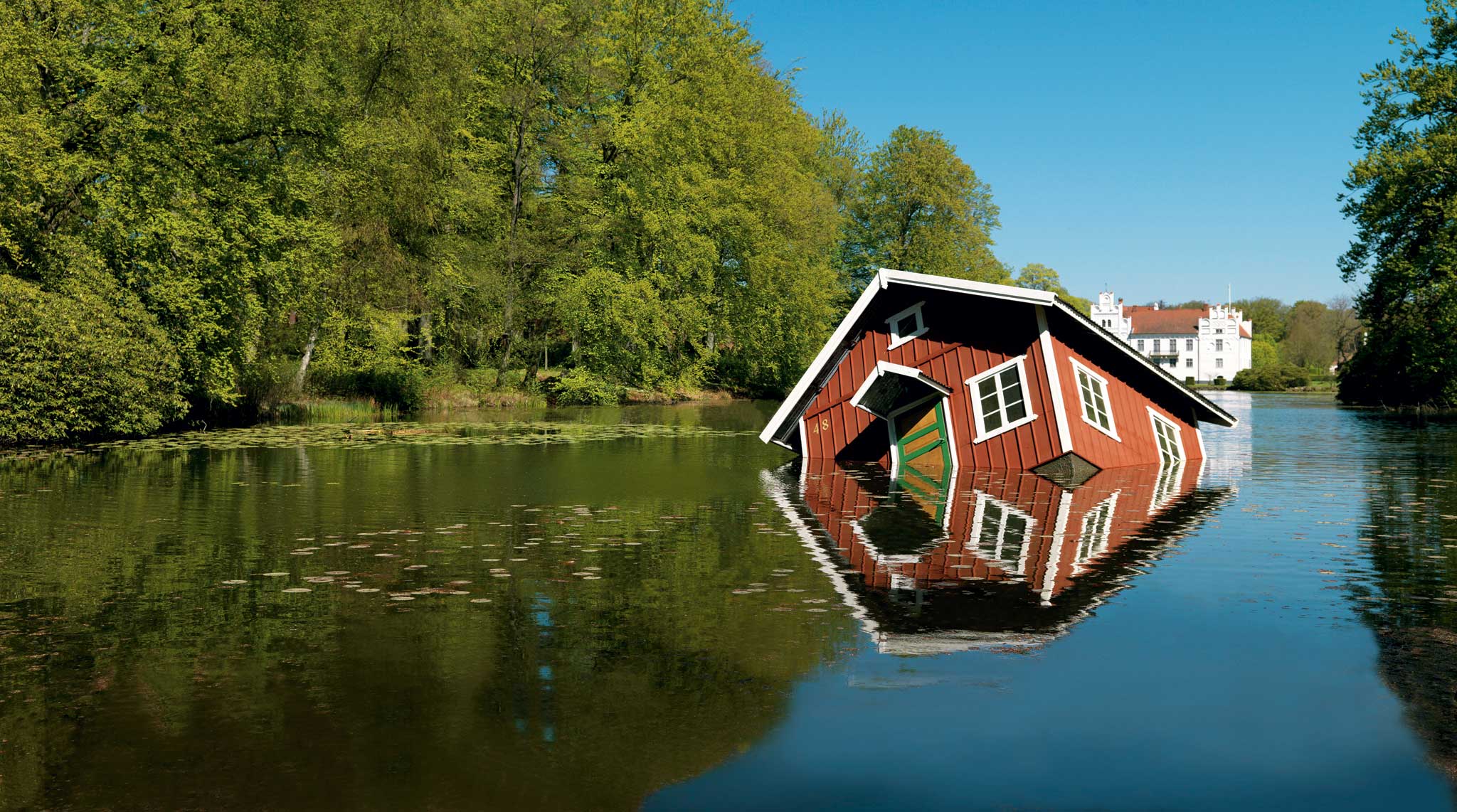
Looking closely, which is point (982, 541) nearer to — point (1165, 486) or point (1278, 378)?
point (1165, 486)

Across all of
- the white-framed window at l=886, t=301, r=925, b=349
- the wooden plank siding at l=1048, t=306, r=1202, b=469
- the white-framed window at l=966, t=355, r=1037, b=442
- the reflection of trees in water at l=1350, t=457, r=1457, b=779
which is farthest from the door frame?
the reflection of trees in water at l=1350, t=457, r=1457, b=779

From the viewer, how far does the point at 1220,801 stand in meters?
5.78

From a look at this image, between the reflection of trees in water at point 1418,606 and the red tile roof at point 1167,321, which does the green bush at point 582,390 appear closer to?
the reflection of trees in water at point 1418,606

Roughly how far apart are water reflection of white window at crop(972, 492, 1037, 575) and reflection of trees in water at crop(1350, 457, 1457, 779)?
3.44m

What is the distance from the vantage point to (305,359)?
44031 millimetres

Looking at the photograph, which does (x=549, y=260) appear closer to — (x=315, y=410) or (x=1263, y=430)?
(x=315, y=410)

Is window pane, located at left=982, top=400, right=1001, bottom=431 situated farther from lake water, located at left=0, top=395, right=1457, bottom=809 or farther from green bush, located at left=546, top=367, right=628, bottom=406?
green bush, located at left=546, top=367, right=628, bottom=406

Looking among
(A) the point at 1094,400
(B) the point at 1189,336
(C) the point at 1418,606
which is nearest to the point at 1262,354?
(B) the point at 1189,336

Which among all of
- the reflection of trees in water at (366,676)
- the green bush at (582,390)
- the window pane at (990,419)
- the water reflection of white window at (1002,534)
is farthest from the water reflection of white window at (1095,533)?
the green bush at (582,390)

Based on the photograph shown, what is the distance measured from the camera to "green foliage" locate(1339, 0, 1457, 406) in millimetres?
43031

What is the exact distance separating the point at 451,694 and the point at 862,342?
Answer: 18436mm

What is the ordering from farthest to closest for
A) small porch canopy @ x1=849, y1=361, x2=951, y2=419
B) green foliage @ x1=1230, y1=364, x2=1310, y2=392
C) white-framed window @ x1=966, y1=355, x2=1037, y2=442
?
green foliage @ x1=1230, y1=364, x2=1310, y2=392
small porch canopy @ x1=849, y1=361, x2=951, y2=419
white-framed window @ x1=966, y1=355, x2=1037, y2=442

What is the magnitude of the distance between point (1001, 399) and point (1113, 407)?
275 centimetres

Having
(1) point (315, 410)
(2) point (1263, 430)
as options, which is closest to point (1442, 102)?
(2) point (1263, 430)
